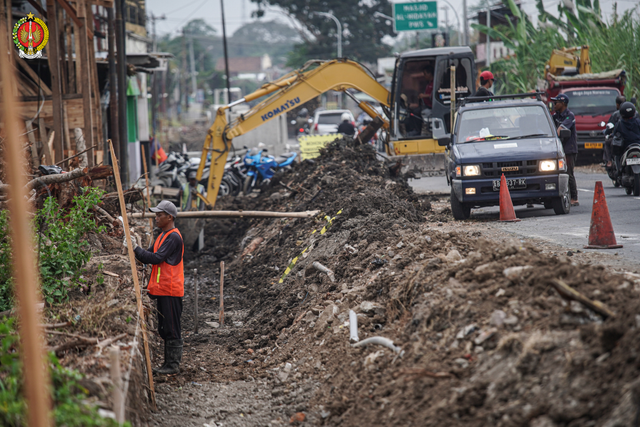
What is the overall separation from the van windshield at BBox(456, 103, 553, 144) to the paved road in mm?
1401

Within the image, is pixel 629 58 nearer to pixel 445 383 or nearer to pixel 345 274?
pixel 345 274

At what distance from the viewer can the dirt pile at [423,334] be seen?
4.00 meters

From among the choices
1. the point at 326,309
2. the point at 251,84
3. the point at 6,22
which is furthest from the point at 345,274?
the point at 251,84

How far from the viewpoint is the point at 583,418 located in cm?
370

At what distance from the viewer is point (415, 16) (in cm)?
3859

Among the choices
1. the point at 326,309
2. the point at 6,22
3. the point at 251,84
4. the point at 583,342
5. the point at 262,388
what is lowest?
the point at 262,388

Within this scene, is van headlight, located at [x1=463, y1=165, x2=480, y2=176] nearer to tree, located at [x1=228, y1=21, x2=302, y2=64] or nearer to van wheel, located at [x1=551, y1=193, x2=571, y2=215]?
van wheel, located at [x1=551, y1=193, x2=571, y2=215]

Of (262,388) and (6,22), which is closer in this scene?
(262,388)

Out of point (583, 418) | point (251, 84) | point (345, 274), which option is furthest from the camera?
point (251, 84)

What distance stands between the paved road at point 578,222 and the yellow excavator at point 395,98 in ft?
14.0

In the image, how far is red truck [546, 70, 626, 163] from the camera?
20906 mm

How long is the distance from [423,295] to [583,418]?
2.42 metres

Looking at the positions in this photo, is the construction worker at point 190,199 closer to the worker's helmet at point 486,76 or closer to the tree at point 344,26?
the worker's helmet at point 486,76

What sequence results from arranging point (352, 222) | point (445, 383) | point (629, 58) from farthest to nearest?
point (629, 58) < point (352, 222) < point (445, 383)
